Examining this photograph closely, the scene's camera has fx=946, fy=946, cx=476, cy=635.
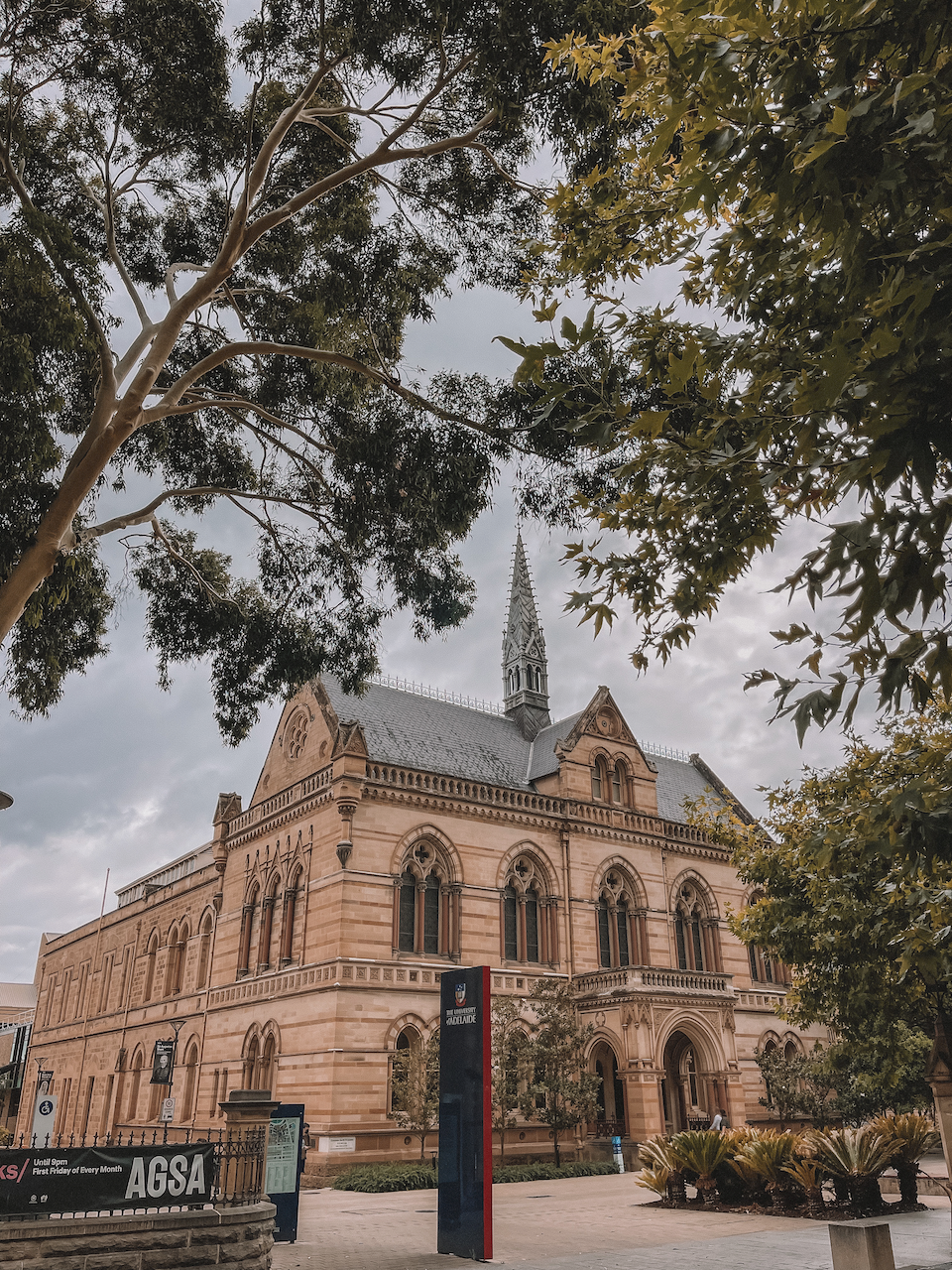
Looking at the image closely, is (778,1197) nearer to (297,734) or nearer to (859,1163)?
(859,1163)

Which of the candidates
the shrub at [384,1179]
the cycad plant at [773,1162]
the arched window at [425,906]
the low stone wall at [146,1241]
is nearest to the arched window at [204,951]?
the arched window at [425,906]

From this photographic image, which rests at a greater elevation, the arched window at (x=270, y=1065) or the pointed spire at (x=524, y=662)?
the pointed spire at (x=524, y=662)

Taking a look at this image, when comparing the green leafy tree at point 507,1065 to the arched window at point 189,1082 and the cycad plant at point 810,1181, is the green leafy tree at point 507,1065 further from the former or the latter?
the arched window at point 189,1082

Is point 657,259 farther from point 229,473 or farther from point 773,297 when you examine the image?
point 229,473

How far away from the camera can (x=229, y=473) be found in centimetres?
1650

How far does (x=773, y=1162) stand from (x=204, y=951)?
24.1 m

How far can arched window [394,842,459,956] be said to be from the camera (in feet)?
88.2

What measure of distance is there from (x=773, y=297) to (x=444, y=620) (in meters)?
10.6

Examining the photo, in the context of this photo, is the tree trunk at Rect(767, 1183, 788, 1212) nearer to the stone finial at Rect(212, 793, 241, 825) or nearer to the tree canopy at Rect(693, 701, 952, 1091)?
the tree canopy at Rect(693, 701, 952, 1091)

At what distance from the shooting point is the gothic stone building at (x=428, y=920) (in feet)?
84.0

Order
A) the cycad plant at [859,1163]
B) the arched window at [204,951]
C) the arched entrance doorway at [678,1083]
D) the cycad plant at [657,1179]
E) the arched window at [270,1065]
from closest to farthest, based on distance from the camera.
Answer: the cycad plant at [859,1163], the cycad plant at [657,1179], the arched window at [270,1065], the arched entrance doorway at [678,1083], the arched window at [204,951]

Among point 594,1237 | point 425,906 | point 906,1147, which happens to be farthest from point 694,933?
point 594,1237

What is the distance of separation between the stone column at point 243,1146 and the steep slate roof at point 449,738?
52.8ft

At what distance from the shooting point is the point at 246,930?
99.5ft
